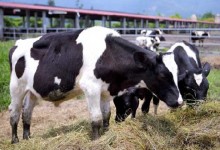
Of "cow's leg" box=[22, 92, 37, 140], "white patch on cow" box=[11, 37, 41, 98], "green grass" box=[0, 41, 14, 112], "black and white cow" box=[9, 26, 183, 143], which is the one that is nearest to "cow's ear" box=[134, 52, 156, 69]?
"black and white cow" box=[9, 26, 183, 143]

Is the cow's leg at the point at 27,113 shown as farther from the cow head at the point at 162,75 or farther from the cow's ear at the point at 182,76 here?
the cow's ear at the point at 182,76

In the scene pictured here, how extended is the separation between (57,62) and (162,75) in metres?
1.50

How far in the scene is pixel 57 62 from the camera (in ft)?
16.1

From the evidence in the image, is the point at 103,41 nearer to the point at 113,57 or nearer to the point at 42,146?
the point at 113,57

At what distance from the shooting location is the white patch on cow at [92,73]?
4555 millimetres

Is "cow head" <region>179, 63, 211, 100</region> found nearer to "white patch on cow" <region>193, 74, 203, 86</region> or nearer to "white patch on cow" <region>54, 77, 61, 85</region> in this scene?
"white patch on cow" <region>193, 74, 203, 86</region>

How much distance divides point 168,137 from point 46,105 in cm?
452

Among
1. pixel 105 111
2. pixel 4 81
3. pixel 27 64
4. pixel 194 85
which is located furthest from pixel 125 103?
pixel 4 81

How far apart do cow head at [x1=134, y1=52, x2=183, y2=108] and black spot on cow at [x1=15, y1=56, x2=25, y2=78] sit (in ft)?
5.95

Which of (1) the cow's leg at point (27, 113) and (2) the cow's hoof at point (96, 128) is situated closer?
(2) the cow's hoof at point (96, 128)

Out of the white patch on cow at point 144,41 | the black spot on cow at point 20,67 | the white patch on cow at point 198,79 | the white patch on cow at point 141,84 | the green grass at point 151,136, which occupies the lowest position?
the green grass at point 151,136

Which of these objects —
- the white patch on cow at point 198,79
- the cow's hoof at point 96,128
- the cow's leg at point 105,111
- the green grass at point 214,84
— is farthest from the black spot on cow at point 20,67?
the green grass at point 214,84

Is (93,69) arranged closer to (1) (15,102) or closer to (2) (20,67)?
(2) (20,67)

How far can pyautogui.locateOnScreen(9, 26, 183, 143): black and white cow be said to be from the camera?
4504mm
